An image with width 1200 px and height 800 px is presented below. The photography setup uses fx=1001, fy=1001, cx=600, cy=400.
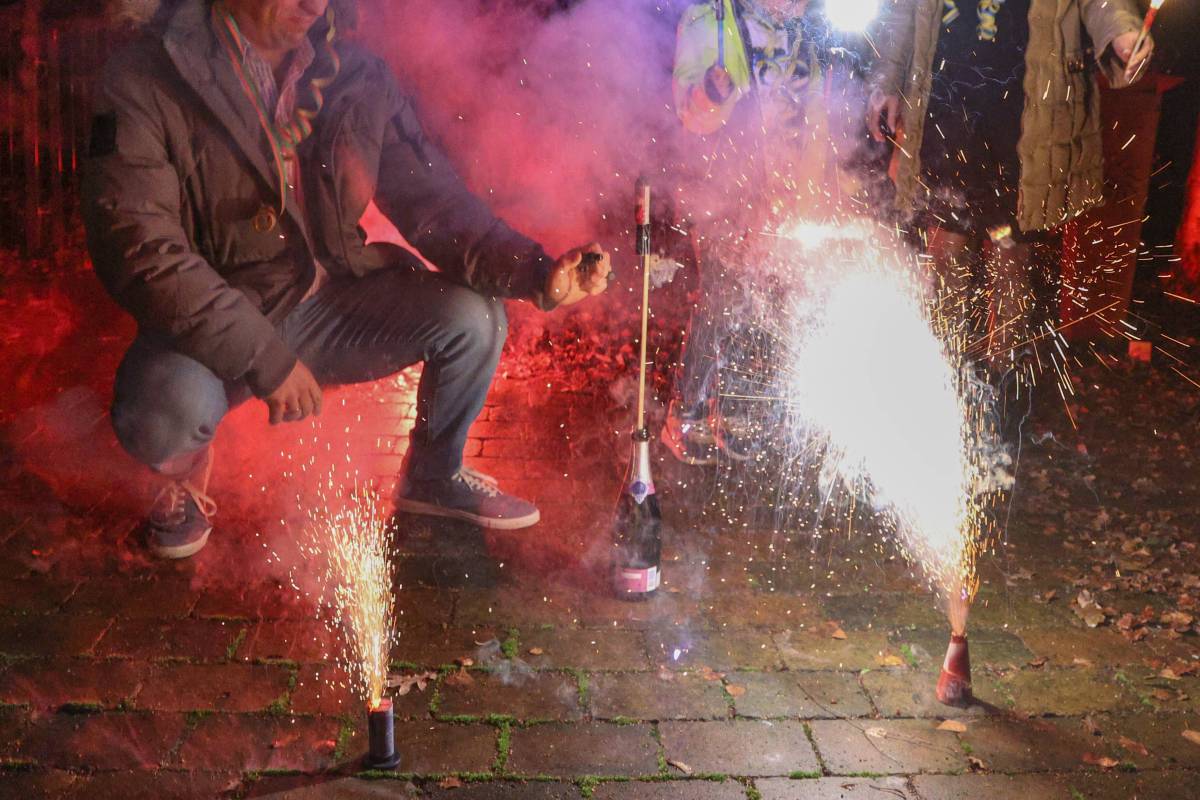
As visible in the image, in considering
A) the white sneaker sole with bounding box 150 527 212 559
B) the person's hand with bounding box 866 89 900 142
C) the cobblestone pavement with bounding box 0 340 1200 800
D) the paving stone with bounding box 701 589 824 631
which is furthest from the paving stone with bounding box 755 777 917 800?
the person's hand with bounding box 866 89 900 142

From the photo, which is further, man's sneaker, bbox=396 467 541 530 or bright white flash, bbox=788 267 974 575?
bright white flash, bbox=788 267 974 575

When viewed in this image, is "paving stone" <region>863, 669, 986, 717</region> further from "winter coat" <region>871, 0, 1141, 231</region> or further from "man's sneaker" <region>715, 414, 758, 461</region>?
"winter coat" <region>871, 0, 1141, 231</region>

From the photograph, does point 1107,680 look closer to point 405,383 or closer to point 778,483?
point 778,483

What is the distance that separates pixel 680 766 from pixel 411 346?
2.29m

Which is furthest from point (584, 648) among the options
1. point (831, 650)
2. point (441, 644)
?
point (831, 650)

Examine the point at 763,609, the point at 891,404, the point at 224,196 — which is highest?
the point at 224,196

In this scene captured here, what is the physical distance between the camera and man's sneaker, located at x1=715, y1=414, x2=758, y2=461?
18.5ft

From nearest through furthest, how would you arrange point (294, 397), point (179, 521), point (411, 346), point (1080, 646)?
point (1080, 646), point (294, 397), point (179, 521), point (411, 346)

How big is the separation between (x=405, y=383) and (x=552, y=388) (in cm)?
98

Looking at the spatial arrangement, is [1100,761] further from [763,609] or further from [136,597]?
[136,597]

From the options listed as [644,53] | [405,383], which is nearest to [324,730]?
[405,383]

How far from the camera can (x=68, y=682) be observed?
10.6ft

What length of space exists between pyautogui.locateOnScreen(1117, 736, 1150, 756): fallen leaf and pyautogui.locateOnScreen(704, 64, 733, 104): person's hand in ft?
10.9

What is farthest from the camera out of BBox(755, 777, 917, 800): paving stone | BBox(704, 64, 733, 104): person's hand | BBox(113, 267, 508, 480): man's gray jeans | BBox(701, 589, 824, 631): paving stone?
BBox(704, 64, 733, 104): person's hand
